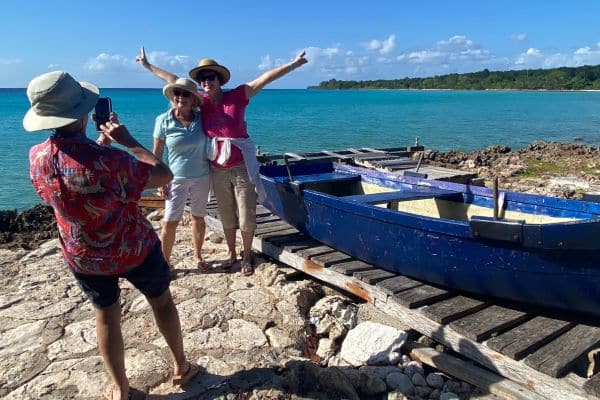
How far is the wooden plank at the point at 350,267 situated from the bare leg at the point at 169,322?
2110mm

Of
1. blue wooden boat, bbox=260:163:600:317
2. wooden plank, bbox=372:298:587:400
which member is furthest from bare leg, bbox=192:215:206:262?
wooden plank, bbox=372:298:587:400

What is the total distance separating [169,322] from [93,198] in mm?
1051

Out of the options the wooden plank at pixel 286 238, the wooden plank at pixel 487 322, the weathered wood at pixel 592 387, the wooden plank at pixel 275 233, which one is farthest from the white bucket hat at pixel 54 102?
the wooden plank at pixel 275 233

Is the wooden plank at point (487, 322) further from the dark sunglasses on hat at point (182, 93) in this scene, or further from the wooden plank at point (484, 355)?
the dark sunglasses on hat at point (182, 93)

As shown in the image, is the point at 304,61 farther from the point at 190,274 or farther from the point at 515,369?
the point at 515,369

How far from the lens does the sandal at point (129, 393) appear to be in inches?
132

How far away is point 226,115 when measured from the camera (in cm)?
509

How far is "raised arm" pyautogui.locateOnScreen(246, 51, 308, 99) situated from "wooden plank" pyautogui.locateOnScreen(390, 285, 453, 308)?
8.06 ft

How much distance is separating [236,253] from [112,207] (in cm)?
371

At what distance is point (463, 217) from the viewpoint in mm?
5809

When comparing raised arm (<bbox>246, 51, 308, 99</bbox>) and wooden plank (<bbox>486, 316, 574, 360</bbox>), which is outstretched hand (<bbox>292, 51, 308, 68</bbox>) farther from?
wooden plank (<bbox>486, 316, 574, 360</bbox>)

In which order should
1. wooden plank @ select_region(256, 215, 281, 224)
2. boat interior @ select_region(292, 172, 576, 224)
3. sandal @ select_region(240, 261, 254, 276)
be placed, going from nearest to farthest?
boat interior @ select_region(292, 172, 576, 224)
sandal @ select_region(240, 261, 254, 276)
wooden plank @ select_region(256, 215, 281, 224)

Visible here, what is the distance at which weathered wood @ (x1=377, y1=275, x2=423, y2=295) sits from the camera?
4.67m

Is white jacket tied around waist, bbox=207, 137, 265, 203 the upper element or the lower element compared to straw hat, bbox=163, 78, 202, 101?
lower
